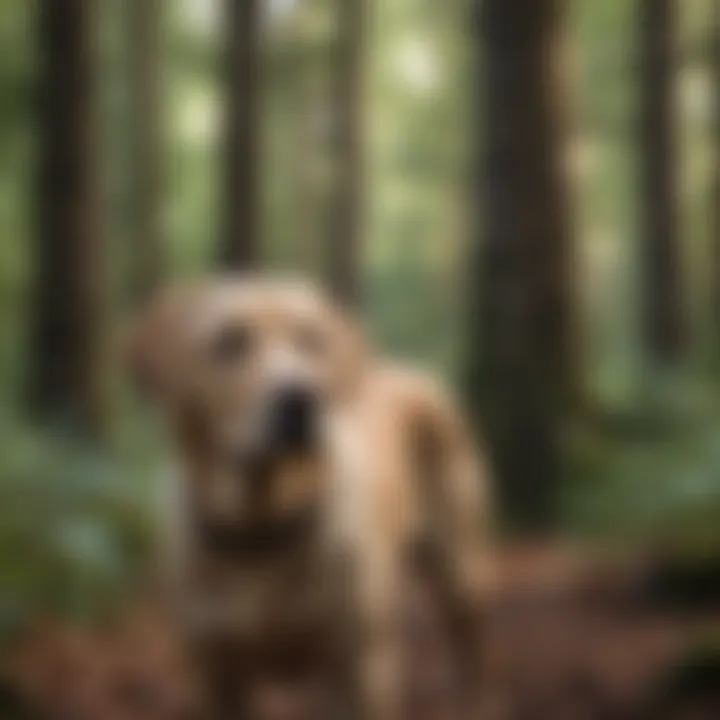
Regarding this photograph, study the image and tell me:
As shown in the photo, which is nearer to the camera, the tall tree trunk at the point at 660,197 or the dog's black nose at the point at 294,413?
the dog's black nose at the point at 294,413

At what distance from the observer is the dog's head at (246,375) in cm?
190

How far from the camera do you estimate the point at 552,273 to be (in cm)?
211

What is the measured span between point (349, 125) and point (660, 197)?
0.39m

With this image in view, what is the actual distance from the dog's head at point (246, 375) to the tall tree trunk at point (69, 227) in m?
0.12

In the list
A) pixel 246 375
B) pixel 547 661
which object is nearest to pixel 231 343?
pixel 246 375

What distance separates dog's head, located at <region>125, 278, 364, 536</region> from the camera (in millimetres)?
1900

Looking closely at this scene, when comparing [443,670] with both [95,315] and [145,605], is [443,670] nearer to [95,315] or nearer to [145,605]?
[145,605]

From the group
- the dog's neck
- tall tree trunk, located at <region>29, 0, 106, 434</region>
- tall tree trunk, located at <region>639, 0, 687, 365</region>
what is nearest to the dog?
the dog's neck

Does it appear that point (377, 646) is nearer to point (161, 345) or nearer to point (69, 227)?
point (161, 345)

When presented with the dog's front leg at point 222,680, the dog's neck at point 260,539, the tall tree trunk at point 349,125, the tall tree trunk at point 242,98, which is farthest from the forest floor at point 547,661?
the tall tree trunk at point 242,98

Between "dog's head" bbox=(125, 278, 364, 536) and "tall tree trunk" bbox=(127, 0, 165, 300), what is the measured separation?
9 centimetres

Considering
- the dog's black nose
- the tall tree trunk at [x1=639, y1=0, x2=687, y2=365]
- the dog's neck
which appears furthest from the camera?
the tall tree trunk at [x1=639, y1=0, x2=687, y2=365]

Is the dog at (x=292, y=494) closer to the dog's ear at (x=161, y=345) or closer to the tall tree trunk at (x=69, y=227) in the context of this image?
the dog's ear at (x=161, y=345)

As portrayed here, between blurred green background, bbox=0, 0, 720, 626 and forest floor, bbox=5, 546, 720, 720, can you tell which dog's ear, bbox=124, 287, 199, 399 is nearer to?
blurred green background, bbox=0, 0, 720, 626
